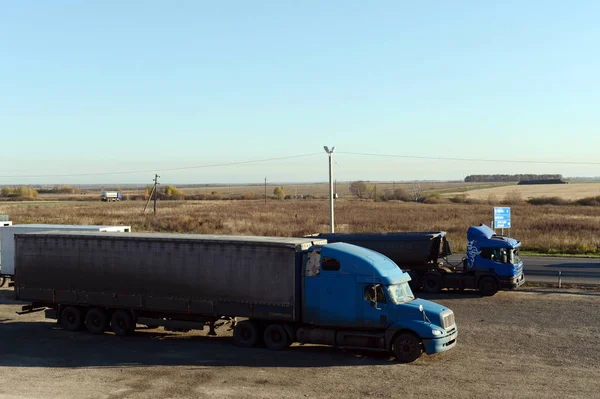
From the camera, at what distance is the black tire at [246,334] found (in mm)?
17891

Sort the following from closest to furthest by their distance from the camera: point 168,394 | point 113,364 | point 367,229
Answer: point 168,394 < point 113,364 < point 367,229

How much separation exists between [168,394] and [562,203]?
97310mm

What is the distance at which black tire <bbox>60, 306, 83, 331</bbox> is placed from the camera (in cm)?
2011

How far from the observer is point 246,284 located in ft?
58.2

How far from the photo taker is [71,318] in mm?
20266

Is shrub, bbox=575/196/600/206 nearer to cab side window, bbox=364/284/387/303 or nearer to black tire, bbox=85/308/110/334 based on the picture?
cab side window, bbox=364/284/387/303

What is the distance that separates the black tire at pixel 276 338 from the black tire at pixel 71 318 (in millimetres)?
6779

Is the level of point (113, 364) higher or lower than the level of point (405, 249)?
lower

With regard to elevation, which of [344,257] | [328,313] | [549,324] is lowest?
[549,324]

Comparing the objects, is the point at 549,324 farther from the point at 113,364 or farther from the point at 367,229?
the point at 367,229

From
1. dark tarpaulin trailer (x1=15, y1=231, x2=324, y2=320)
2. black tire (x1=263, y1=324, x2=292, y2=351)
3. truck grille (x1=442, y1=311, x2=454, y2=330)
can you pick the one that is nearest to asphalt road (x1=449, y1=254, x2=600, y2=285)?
truck grille (x1=442, y1=311, x2=454, y2=330)

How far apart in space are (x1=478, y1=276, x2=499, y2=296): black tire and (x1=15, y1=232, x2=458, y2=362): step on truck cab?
1038 centimetres

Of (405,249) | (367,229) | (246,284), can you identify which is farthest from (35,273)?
(367,229)

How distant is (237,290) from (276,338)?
5.98ft
